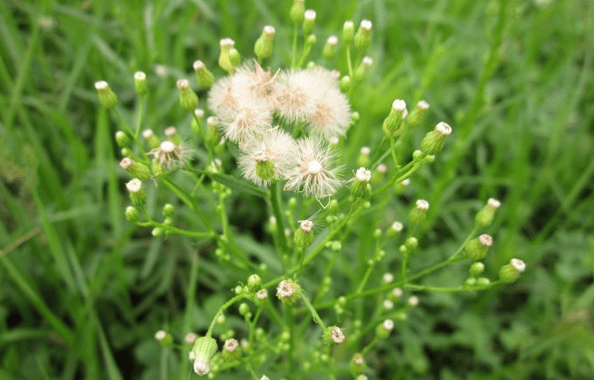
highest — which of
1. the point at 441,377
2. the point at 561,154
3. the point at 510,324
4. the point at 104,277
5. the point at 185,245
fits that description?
the point at 561,154

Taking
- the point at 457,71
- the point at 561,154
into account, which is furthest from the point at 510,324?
the point at 457,71

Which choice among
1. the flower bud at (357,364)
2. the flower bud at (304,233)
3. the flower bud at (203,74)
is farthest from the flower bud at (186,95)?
the flower bud at (357,364)

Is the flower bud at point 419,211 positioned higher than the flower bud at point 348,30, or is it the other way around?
the flower bud at point 348,30

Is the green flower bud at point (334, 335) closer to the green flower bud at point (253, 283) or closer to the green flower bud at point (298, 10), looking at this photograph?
the green flower bud at point (253, 283)

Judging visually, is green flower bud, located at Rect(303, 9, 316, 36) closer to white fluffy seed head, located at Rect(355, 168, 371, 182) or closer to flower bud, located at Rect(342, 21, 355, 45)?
flower bud, located at Rect(342, 21, 355, 45)

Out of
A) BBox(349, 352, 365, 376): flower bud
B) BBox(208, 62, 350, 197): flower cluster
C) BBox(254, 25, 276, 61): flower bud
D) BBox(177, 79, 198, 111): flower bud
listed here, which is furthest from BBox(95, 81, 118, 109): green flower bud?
BBox(349, 352, 365, 376): flower bud

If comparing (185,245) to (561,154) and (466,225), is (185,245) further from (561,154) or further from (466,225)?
(561,154)

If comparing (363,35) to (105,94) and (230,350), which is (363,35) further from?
(230,350)
